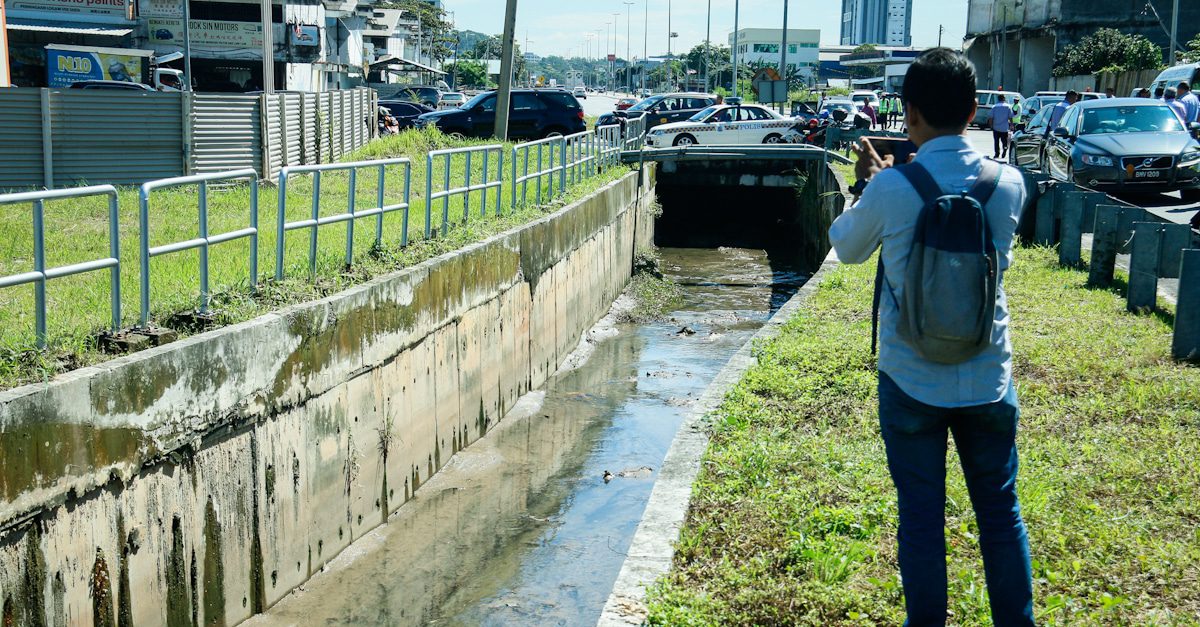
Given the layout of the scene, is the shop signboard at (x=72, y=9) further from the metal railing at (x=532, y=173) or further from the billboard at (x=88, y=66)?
the metal railing at (x=532, y=173)

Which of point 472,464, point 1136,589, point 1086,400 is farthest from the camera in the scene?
point 472,464

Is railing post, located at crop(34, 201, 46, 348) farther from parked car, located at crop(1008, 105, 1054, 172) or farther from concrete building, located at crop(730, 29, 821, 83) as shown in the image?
concrete building, located at crop(730, 29, 821, 83)

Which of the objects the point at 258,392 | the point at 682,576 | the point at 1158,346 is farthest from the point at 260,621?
the point at 1158,346

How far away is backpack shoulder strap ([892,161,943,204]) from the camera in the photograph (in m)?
3.56

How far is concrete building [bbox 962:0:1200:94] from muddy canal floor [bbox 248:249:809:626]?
54606mm

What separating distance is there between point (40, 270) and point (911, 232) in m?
4.45

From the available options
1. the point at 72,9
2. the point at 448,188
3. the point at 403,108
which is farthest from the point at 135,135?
the point at 72,9

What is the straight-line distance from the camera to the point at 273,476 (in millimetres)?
7656

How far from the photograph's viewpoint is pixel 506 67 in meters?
25.5

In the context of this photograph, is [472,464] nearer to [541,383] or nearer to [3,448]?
[541,383]

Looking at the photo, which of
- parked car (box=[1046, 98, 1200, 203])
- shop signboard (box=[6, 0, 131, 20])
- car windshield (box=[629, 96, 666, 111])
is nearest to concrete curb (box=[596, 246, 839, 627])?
parked car (box=[1046, 98, 1200, 203])

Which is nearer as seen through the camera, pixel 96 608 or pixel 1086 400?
pixel 96 608

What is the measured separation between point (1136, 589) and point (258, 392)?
5.10 meters

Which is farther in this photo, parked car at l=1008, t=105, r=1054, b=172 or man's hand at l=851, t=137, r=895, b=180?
parked car at l=1008, t=105, r=1054, b=172
